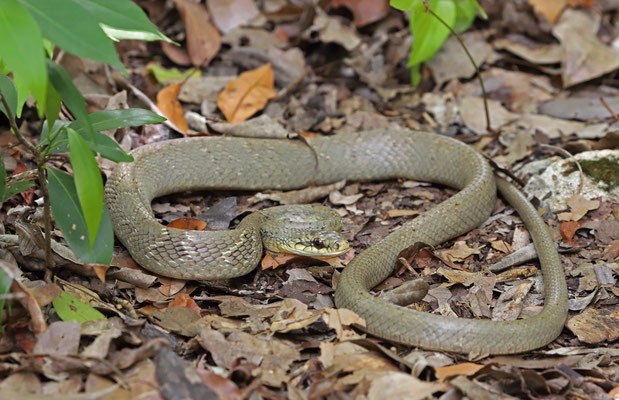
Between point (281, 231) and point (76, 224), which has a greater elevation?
point (76, 224)

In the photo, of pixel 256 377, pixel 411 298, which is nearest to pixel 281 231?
pixel 411 298

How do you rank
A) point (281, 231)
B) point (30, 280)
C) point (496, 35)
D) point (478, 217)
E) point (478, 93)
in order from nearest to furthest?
point (30, 280)
point (281, 231)
point (478, 217)
point (478, 93)
point (496, 35)

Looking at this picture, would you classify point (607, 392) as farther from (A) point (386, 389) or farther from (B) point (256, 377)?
(B) point (256, 377)

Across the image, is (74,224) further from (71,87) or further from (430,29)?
(430,29)

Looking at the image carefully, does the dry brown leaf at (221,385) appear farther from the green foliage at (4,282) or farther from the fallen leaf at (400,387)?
the green foliage at (4,282)

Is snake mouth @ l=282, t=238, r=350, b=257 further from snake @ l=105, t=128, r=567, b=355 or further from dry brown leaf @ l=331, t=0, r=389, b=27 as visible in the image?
dry brown leaf @ l=331, t=0, r=389, b=27

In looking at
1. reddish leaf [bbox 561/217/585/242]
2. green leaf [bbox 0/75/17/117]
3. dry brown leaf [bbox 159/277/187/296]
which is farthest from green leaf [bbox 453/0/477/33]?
green leaf [bbox 0/75/17/117]
